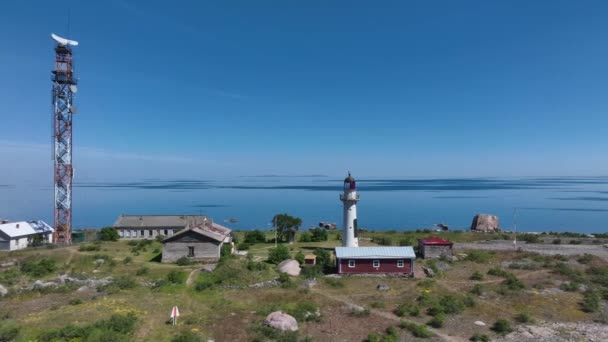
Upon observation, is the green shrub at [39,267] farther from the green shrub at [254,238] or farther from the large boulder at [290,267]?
the green shrub at [254,238]

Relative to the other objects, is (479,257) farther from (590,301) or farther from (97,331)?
(97,331)

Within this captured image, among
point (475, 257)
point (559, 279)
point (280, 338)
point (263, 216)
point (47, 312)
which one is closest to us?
point (280, 338)

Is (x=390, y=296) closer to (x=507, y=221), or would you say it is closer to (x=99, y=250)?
(x=99, y=250)

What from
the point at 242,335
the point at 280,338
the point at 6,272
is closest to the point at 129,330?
the point at 242,335

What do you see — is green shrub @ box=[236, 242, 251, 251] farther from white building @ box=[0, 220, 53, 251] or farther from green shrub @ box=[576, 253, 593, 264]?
green shrub @ box=[576, 253, 593, 264]

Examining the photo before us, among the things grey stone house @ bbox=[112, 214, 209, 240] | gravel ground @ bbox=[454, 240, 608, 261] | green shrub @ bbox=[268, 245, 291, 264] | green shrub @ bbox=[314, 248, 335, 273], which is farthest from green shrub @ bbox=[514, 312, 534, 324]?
grey stone house @ bbox=[112, 214, 209, 240]
